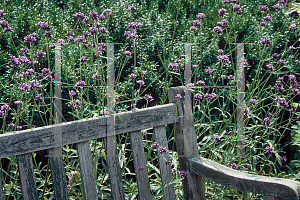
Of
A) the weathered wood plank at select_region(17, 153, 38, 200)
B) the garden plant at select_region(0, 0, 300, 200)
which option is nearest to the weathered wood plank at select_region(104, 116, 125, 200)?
the weathered wood plank at select_region(17, 153, 38, 200)

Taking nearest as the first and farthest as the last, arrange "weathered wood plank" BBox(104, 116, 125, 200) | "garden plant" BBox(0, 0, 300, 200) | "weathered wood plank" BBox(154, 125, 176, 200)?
1. "weathered wood plank" BBox(104, 116, 125, 200)
2. "weathered wood plank" BBox(154, 125, 176, 200)
3. "garden plant" BBox(0, 0, 300, 200)

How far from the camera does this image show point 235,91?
2465mm

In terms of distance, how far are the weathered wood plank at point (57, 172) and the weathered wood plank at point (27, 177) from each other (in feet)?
0.30

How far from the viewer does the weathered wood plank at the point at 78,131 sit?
51.8 inches

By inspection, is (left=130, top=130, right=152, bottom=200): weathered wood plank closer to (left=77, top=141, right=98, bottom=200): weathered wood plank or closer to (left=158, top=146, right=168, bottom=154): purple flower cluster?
(left=158, top=146, right=168, bottom=154): purple flower cluster

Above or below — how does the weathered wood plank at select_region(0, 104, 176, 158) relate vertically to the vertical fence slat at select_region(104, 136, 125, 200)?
above

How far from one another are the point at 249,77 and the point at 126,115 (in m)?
2.03

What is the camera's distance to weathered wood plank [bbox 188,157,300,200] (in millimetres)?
1417

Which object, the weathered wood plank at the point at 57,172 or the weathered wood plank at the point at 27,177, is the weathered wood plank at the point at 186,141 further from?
the weathered wood plank at the point at 27,177

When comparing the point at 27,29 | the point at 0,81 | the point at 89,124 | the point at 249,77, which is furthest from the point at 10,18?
the point at 249,77

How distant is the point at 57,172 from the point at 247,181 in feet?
3.05

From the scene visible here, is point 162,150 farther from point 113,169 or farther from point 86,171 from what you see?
point 86,171

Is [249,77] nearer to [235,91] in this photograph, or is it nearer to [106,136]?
[235,91]

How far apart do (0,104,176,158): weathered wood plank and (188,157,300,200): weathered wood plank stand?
316 mm
